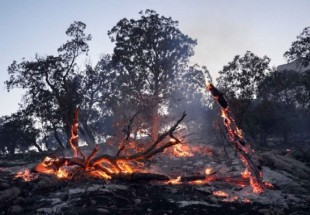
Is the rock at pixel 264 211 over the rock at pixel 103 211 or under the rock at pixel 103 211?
under

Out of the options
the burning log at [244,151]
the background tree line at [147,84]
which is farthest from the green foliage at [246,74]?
the burning log at [244,151]

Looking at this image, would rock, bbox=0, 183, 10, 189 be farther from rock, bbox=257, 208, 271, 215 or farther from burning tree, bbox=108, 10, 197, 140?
burning tree, bbox=108, 10, 197, 140

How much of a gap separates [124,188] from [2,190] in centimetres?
366

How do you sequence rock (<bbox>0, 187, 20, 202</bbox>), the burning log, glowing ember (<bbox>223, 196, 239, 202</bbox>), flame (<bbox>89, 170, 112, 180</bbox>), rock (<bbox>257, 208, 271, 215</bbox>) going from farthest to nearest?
flame (<bbox>89, 170, 112, 180</bbox>), the burning log, glowing ember (<bbox>223, 196, 239, 202</bbox>), rock (<bbox>0, 187, 20, 202</bbox>), rock (<bbox>257, 208, 271, 215</bbox>)

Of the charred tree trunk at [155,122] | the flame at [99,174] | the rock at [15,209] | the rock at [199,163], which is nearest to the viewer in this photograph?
the rock at [15,209]

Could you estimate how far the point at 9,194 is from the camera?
8.59 m

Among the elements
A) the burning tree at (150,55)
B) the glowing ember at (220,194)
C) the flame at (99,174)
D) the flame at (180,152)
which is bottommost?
the glowing ember at (220,194)

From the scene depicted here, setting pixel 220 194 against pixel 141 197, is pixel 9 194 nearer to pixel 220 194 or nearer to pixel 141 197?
pixel 141 197

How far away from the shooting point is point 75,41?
3066 cm

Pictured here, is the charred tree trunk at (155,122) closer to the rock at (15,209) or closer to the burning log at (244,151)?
the burning log at (244,151)

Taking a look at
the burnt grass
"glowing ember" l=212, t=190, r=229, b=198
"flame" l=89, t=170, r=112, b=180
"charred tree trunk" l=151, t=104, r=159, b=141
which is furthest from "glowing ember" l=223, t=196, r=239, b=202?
"charred tree trunk" l=151, t=104, r=159, b=141

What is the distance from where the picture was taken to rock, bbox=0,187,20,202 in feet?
27.5

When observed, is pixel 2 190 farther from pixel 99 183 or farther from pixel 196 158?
pixel 196 158

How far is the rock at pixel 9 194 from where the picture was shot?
27.5 ft
